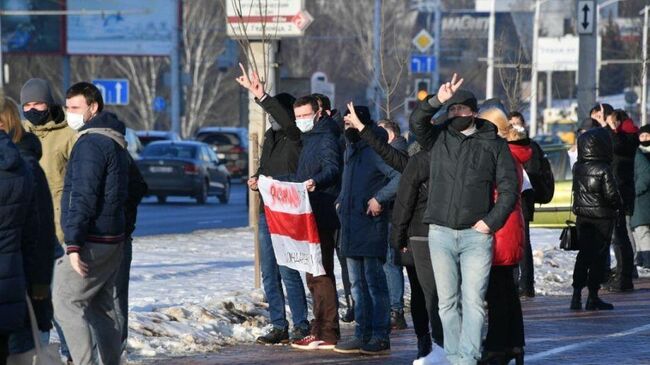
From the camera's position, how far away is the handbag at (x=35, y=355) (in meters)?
7.89

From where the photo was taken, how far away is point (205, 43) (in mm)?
81188

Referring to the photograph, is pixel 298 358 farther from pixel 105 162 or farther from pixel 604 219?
pixel 604 219

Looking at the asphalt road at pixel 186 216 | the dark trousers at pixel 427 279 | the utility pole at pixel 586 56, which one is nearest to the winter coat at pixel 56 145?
the dark trousers at pixel 427 279

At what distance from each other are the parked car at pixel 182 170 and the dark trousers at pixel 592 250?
70.7 feet

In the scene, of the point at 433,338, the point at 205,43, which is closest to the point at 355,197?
the point at 433,338

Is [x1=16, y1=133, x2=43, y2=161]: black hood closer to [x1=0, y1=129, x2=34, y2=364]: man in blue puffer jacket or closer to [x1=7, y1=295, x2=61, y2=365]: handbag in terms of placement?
[x1=0, y1=129, x2=34, y2=364]: man in blue puffer jacket

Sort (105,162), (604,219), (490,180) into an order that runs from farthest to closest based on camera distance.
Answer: (604,219) < (490,180) < (105,162)

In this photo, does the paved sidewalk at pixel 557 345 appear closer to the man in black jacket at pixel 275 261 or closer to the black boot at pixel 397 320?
the black boot at pixel 397 320

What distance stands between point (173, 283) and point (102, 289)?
21.8 feet

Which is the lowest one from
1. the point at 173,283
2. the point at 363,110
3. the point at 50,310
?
the point at 173,283

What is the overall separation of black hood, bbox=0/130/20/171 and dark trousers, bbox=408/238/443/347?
12.9ft

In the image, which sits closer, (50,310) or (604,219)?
(50,310)

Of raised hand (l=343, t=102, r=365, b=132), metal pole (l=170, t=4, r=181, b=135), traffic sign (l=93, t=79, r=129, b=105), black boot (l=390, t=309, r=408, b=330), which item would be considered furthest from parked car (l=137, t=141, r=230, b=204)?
metal pole (l=170, t=4, r=181, b=135)

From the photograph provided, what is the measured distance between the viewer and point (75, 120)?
34.2 feet
